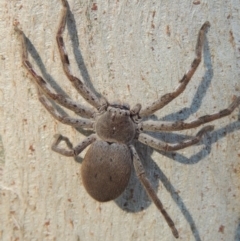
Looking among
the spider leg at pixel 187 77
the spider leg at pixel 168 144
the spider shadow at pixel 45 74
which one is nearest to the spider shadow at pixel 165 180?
the spider leg at pixel 168 144

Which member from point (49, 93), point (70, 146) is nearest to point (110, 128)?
point (70, 146)

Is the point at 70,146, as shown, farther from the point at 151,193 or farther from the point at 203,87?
the point at 203,87

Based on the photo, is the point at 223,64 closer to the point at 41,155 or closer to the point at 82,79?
the point at 82,79

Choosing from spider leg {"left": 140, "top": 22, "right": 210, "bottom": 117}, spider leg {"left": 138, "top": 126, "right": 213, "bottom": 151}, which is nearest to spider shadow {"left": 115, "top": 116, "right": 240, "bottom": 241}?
spider leg {"left": 138, "top": 126, "right": 213, "bottom": 151}

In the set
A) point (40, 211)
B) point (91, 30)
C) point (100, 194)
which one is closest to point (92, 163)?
point (100, 194)

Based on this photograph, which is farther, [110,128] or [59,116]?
[110,128]

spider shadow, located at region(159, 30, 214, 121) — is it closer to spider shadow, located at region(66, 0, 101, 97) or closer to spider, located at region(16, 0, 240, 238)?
spider, located at region(16, 0, 240, 238)

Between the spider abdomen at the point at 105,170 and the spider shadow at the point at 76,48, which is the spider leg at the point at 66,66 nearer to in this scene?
the spider shadow at the point at 76,48
